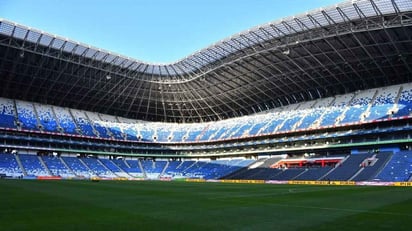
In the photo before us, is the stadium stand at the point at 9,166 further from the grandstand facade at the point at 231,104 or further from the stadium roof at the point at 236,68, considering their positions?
the stadium roof at the point at 236,68

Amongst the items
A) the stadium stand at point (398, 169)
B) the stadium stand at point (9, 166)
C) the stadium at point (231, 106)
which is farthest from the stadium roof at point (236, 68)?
the stadium stand at point (398, 169)

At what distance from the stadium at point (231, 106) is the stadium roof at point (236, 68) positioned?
0.27 m

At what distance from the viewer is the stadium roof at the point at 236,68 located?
5528 cm

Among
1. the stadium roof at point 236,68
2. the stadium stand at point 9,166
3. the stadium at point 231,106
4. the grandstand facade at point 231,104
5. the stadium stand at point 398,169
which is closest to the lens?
the stadium stand at point 398,169

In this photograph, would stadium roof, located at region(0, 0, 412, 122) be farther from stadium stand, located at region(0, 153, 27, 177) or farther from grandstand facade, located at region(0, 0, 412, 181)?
stadium stand, located at region(0, 153, 27, 177)

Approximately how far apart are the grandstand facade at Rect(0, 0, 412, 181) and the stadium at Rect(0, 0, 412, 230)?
1.05ft

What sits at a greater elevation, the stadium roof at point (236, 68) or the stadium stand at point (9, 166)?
the stadium roof at point (236, 68)

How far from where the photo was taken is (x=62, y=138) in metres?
86.8

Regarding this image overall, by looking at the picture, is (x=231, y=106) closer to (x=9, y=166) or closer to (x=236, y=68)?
(x=236, y=68)

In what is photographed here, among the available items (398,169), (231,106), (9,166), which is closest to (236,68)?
(231,106)

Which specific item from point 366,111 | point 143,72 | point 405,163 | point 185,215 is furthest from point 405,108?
point 185,215

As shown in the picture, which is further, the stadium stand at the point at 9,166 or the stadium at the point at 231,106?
the stadium stand at the point at 9,166

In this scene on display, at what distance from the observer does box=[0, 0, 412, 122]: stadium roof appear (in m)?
55.3

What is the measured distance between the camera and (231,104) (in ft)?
322
